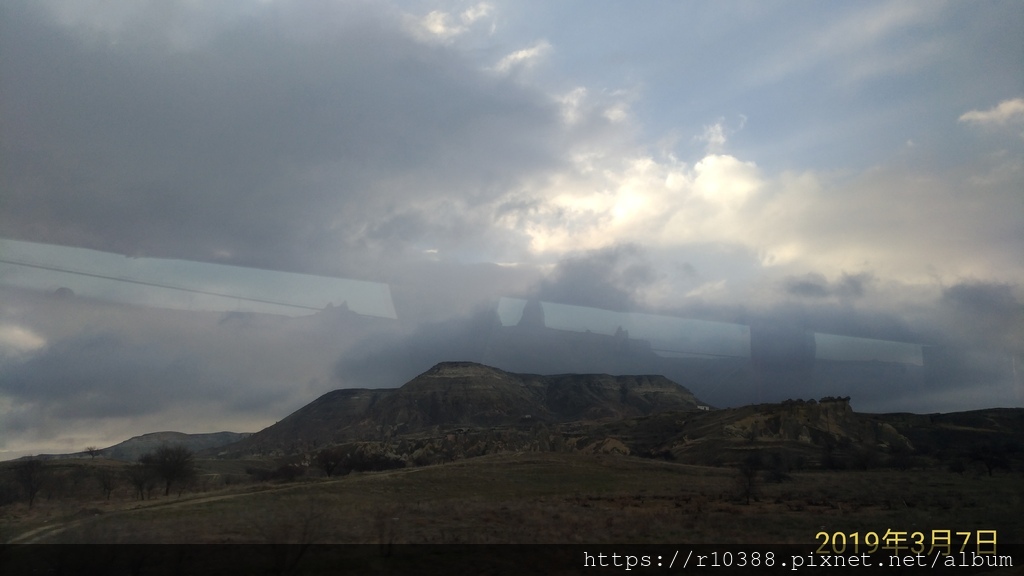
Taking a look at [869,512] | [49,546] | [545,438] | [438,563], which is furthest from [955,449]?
[49,546]

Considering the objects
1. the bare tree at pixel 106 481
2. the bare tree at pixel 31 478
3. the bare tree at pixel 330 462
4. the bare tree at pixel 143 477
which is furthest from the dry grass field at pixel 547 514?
the bare tree at pixel 330 462

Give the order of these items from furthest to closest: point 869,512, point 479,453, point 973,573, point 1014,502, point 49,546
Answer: point 479,453
point 1014,502
point 869,512
point 49,546
point 973,573

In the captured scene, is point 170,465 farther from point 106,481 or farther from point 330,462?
point 330,462

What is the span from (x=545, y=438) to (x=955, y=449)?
67532 millimetres

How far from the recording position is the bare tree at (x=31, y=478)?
174ft

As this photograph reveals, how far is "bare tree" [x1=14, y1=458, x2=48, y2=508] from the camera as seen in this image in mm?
53025

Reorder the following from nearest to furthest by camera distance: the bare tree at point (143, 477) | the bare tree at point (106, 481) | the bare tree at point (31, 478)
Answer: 1. the bare tree at point (31, 478)
2. the bare tree at point (143, 477)
3. the bare tree at point (106, 481)

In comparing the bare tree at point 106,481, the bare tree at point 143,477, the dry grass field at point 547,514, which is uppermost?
the dry grass field at point 547,514

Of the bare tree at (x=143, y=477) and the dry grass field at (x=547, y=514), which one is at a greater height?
the dry grass field at (x=547, y=514)

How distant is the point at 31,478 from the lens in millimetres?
53812

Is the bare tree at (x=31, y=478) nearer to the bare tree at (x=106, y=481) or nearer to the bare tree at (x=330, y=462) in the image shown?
the bare tree at (x=106, y=481)

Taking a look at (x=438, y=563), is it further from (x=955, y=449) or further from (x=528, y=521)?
(x=955, y=449)

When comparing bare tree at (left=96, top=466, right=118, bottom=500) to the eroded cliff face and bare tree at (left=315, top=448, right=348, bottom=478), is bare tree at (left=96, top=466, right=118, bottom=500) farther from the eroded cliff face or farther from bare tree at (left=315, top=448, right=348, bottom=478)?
the eroded cliff face

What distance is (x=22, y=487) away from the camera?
54906 mm
